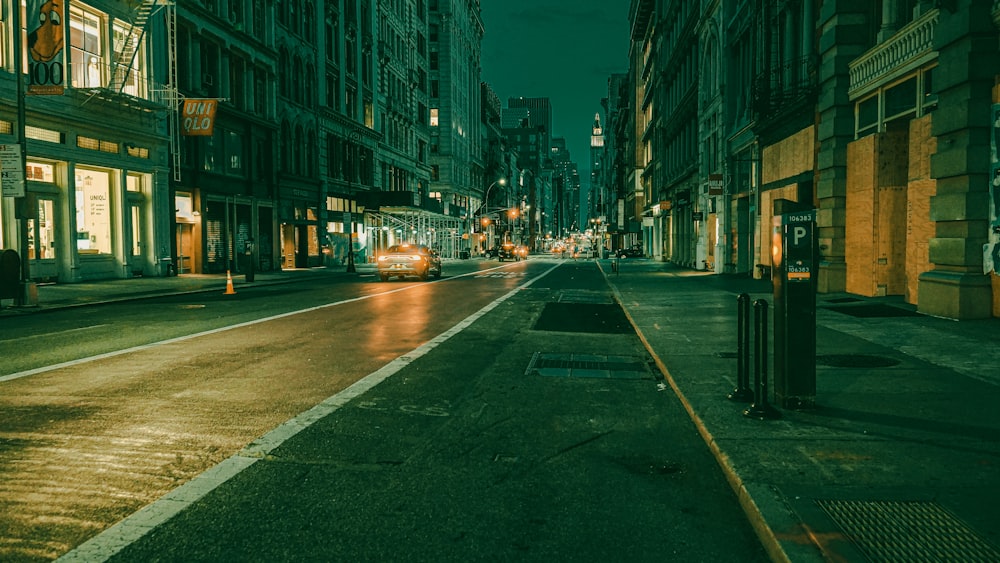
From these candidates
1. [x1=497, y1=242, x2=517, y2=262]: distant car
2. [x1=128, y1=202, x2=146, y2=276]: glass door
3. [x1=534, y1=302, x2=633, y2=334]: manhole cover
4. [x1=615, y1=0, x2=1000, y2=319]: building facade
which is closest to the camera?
[x1=615, y1=0, x2=1000, y2=319]: building facade

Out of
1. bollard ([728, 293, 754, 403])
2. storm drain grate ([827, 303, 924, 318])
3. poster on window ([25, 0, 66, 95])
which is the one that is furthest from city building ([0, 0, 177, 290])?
storm drain grate ([827, 303, 924, 318])

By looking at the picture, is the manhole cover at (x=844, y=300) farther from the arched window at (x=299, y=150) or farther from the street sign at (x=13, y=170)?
the arched window at (x=299, y=150)

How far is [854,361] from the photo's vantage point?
9.21 meters

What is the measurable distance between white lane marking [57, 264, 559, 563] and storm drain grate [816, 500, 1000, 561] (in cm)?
378

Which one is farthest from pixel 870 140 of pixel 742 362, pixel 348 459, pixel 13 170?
pixel 13 170

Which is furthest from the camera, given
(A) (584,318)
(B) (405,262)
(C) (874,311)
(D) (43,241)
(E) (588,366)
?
(B) (405,262)

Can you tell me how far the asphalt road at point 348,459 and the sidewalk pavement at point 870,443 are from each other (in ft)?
0.86

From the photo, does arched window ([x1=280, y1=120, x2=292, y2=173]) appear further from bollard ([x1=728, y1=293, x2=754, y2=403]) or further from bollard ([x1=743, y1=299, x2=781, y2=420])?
bollard ([x1=743, y1=299, x2=781, y2=420])

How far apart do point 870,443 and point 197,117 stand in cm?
3136

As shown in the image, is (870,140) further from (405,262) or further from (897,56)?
(405,262)

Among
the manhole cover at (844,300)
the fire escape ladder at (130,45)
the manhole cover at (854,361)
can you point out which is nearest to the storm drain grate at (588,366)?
the manhole cover at (854,361)

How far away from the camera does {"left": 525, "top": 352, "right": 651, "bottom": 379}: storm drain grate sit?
9.06m

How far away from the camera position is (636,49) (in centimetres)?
9388

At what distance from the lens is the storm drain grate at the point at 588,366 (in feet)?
29.7
